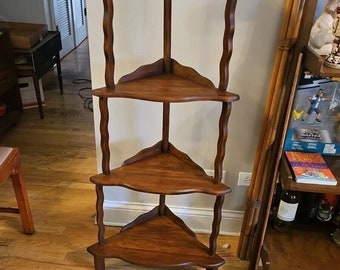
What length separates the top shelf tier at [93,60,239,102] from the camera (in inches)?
47.2

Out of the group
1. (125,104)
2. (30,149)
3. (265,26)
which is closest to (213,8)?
(265,26)

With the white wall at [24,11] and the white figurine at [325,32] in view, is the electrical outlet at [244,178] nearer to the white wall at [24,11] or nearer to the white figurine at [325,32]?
the white figurine at [325,32]

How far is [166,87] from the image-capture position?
1261 millimetres

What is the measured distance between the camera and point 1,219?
6.58 ft

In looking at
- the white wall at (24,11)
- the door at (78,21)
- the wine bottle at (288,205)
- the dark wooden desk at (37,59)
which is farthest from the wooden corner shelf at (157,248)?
the door at (78,21)

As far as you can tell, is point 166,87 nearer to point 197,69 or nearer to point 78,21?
point 197,69

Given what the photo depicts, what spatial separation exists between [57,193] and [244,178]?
1.13 metres

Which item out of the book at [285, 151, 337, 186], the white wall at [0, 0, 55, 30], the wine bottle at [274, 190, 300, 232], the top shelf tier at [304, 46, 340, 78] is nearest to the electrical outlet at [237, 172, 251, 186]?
the wine bottle at [274, 190, 300, 232]

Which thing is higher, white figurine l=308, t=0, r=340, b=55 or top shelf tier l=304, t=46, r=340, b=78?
white figurine l=308, t=0, r=340, b=55

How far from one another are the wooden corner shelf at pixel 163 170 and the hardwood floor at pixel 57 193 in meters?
0.23

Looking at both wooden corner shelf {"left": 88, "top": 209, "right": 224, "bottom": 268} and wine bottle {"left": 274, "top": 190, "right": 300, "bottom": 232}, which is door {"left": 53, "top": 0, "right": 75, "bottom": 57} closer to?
wooden corner shelf {"left": 88, "top": 209, "right": 224, "bottom": 268}

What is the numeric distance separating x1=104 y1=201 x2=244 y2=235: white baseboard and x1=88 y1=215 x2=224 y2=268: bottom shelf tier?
0.21 m

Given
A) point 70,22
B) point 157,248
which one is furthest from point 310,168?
point 70,22

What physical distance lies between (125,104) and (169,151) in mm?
291
